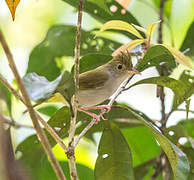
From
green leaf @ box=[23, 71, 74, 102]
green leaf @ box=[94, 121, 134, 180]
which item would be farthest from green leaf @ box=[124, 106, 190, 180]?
green leaf @ box=[23, 71, 74, 102]

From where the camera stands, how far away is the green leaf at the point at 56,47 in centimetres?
237

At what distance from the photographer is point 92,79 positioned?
7.60ft

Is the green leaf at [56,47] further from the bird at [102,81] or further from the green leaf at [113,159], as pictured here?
the green leaf at [113,159]

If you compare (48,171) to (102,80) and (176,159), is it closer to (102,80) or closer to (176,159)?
(102,80)

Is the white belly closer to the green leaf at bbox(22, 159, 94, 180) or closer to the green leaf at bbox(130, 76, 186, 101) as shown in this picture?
the green leaf at bbox(22, 159, 94, 180)

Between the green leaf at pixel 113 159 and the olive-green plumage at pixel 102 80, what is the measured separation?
1.38ft

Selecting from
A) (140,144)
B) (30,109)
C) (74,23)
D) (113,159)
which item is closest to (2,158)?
(30,109)

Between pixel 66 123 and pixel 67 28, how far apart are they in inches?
32.1

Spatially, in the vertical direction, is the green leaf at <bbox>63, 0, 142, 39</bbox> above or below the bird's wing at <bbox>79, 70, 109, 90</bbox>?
above

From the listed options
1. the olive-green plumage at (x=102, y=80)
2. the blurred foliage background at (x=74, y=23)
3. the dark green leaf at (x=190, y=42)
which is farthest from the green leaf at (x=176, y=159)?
the blurred foliage background at (x=74, y=23)

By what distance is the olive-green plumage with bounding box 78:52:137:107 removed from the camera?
86.5 inches

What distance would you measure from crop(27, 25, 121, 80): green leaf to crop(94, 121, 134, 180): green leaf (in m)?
0.72

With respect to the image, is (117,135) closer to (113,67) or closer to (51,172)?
(51,172)

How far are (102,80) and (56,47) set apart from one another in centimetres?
36
